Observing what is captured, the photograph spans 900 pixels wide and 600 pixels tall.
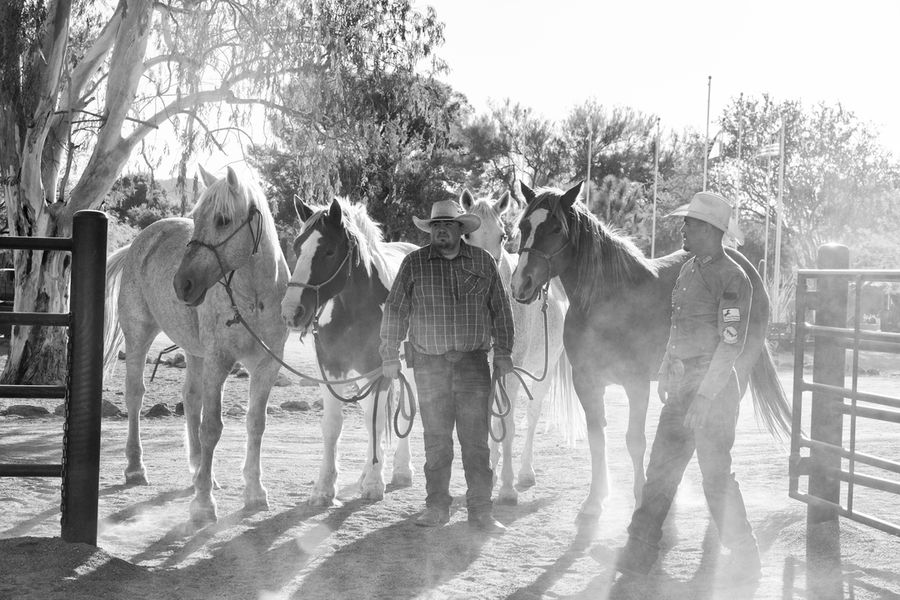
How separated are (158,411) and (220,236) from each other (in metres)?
5.76

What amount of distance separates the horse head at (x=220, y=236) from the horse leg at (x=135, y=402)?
185cm

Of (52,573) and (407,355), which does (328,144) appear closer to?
(407,355)

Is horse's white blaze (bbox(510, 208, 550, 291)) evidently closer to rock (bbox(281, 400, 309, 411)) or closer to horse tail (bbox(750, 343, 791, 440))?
horse tail (bbox(750, 343, 791, 440))

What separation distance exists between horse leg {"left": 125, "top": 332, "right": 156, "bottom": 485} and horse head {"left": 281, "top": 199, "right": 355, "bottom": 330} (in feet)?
6.43

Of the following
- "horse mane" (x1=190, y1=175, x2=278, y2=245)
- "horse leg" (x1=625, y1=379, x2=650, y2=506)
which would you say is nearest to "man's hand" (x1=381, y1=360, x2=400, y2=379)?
"horse mane" (x1=190, y1=175, x2=278, y2=245)

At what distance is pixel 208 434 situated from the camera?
5777mm

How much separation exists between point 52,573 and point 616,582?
261 cm

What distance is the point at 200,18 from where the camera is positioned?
13602 mm

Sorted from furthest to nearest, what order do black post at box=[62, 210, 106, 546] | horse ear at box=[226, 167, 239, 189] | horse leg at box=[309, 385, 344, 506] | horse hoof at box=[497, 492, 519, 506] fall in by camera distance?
1. horse hoof at box=[497, 492, 519, 506]
2. horse leg at box=[309, 385, 344, 506]
3. horse ear at box=[226, 167, 239, 189]
4. black post at box=[62, 210, 106, 546]

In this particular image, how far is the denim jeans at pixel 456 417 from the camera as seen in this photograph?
17.7 feet

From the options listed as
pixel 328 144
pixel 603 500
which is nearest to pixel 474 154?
pixel 328 144

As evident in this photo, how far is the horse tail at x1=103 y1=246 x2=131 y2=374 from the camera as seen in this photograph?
801 cm

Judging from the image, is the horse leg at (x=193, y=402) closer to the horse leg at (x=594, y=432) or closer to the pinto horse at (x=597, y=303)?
the pinto horse at (x=597, y=303)

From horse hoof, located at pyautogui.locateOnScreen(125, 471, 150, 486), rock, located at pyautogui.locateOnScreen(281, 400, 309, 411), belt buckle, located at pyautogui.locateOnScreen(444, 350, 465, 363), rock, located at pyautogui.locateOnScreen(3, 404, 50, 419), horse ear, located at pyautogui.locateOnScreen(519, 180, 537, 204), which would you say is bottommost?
rock, located at pyautogui.locateOnScreen(3, 404, 50, 419)
